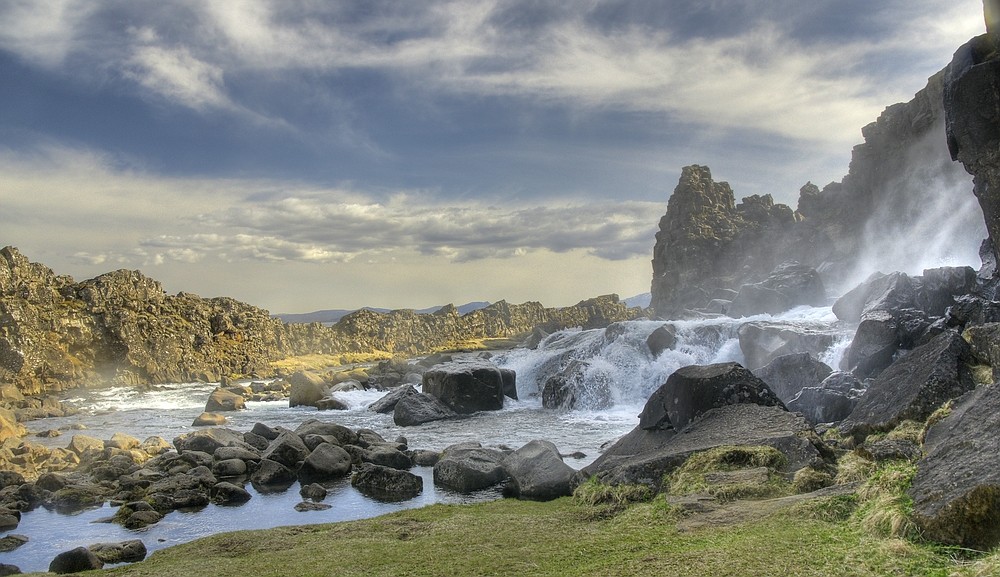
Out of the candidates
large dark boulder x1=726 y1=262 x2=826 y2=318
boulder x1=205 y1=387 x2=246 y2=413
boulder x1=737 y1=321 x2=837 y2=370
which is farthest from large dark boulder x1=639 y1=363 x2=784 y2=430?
large dark boulder x1=726 y1=262 x2=826 y2=318

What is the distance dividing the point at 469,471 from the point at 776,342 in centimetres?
2433

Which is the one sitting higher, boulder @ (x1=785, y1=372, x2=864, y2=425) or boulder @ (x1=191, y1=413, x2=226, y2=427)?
boulder @ (x1=785, y1=372, x2=864, y2=425)

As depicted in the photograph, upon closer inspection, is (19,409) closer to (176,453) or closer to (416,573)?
A: (176,453)

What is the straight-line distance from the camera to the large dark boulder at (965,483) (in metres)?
7.42

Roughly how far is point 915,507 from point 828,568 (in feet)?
5.20

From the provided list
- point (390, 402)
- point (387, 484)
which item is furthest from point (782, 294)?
point (387, 484)

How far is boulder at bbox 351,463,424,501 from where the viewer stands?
2017 cm

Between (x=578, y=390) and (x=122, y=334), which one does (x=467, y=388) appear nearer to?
(x=578, y=390)

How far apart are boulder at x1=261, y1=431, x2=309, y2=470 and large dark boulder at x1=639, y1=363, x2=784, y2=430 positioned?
1347 cm

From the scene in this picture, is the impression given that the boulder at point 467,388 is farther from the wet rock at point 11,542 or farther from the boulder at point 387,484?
the wet rock at point 11,542

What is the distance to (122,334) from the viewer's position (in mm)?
72438

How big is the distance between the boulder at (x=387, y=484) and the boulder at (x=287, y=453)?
398 cm

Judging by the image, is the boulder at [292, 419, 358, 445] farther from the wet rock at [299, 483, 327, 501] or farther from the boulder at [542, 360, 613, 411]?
the boulder at [542, 360, 613, 411]

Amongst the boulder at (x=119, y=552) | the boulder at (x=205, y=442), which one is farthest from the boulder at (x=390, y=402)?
the boulder at (x=119, y=552)
